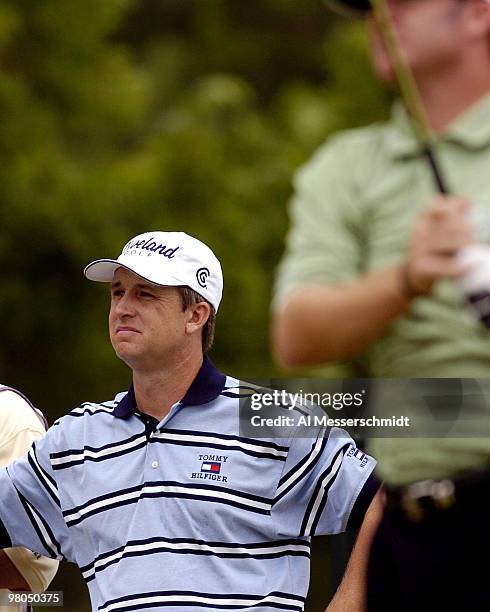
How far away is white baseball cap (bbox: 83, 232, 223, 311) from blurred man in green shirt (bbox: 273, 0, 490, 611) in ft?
3.57

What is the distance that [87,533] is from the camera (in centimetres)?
308

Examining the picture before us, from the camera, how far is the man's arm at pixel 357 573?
114 inches

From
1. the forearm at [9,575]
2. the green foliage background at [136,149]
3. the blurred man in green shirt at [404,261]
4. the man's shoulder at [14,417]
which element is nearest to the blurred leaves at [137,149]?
the green foliage background at [136,149]

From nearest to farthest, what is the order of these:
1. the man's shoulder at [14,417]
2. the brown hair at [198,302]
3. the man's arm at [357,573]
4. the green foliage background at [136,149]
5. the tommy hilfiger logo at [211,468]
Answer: the man's arm at [357,573] < the tommy hilfiger logo at [211,468] < the brown hair at [198,302] < the man's shoulder at [14,417] < the green foliage background at [136,149]

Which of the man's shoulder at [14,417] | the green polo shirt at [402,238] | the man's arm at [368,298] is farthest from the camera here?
the man's shoulder at [14,417]

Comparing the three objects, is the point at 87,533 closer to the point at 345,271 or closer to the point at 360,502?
the point at 360,502

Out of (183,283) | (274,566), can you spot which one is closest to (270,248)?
(183,283)

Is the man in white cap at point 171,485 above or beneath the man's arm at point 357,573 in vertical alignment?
above

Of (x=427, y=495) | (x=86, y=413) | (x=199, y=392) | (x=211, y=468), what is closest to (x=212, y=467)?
(x=211, y=468)

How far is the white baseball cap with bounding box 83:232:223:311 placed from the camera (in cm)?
321

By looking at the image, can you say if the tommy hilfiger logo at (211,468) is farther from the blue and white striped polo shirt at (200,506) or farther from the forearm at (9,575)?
the forearm at (9,575)

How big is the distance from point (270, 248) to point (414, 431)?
3073mm

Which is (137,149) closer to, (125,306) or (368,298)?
(125,306)

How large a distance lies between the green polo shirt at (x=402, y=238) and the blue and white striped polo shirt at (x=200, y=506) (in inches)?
35.2
